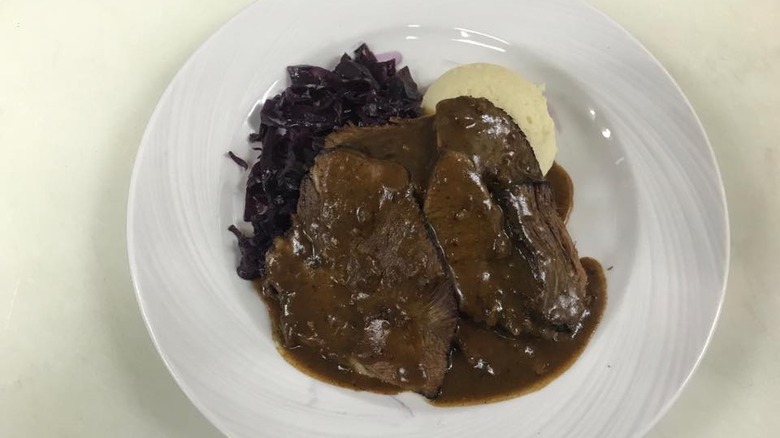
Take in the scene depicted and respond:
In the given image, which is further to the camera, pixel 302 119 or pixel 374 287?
pixel 302 119

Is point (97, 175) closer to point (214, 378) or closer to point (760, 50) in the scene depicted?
point (214, 378)

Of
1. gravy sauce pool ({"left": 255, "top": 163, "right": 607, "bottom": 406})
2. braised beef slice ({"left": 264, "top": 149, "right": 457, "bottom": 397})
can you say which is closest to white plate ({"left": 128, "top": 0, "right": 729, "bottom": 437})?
gravy sauce pool ({"left": 255, "top": 163, "right": 607, "bottom": 406})

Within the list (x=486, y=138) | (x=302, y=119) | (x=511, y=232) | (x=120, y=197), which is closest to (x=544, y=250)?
(x=511, y=232)

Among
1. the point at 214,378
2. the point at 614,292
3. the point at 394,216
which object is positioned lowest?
the point at 214,378

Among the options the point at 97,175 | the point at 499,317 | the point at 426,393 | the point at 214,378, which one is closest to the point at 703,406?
the point at 499,317

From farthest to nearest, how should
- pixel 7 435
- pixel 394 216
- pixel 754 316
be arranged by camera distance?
pixel 754 316 < pixel 7 435 < pixel 394 216

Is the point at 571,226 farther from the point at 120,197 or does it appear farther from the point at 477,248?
the point at 120,197
